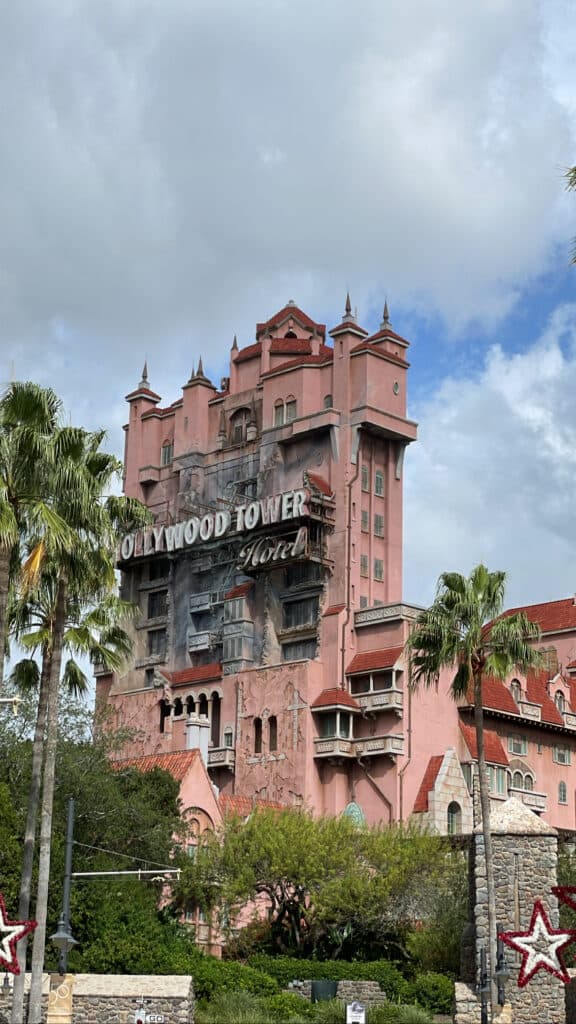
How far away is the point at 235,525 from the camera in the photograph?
8231 centimetres

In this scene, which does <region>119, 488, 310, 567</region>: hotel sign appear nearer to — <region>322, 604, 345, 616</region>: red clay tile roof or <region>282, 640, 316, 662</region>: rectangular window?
<region>322, 604, 345, 616</region>: red clay tile roof

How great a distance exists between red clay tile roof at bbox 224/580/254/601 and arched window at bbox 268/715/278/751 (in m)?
7.48

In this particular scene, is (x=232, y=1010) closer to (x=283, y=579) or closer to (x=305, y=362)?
(x=283, y=579)

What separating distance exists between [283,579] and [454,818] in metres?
15.9

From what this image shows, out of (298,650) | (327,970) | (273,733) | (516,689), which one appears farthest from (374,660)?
(327,970)

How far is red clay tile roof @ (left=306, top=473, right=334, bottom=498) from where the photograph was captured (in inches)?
3147

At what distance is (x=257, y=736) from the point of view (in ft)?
258

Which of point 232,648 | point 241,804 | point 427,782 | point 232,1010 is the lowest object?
point 232,1010

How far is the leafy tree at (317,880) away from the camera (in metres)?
55.8

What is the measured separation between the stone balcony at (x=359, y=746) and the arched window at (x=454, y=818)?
11.8ft

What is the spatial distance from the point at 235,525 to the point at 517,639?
1494 inches

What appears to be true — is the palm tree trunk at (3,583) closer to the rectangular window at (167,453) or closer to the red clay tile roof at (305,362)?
the red clay tile roof at (305,362)

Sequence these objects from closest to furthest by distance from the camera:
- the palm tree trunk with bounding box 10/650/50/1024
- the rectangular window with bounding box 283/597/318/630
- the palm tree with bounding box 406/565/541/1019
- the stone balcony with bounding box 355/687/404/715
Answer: the palm tree trunk with bounding box 10/650/50/1024 → the palm tree with bounding box 406/565/541/1019 → the stone balcony with bounding box 355/687/404/715 → the rectangular window with bounding box 283/597/318/630

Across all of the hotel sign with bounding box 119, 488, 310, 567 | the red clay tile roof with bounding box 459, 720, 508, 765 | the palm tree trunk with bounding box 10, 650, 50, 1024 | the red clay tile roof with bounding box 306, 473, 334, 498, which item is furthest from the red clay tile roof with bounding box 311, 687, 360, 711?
the palm tree trunk with bounding box 10, 650, 50, 1024
